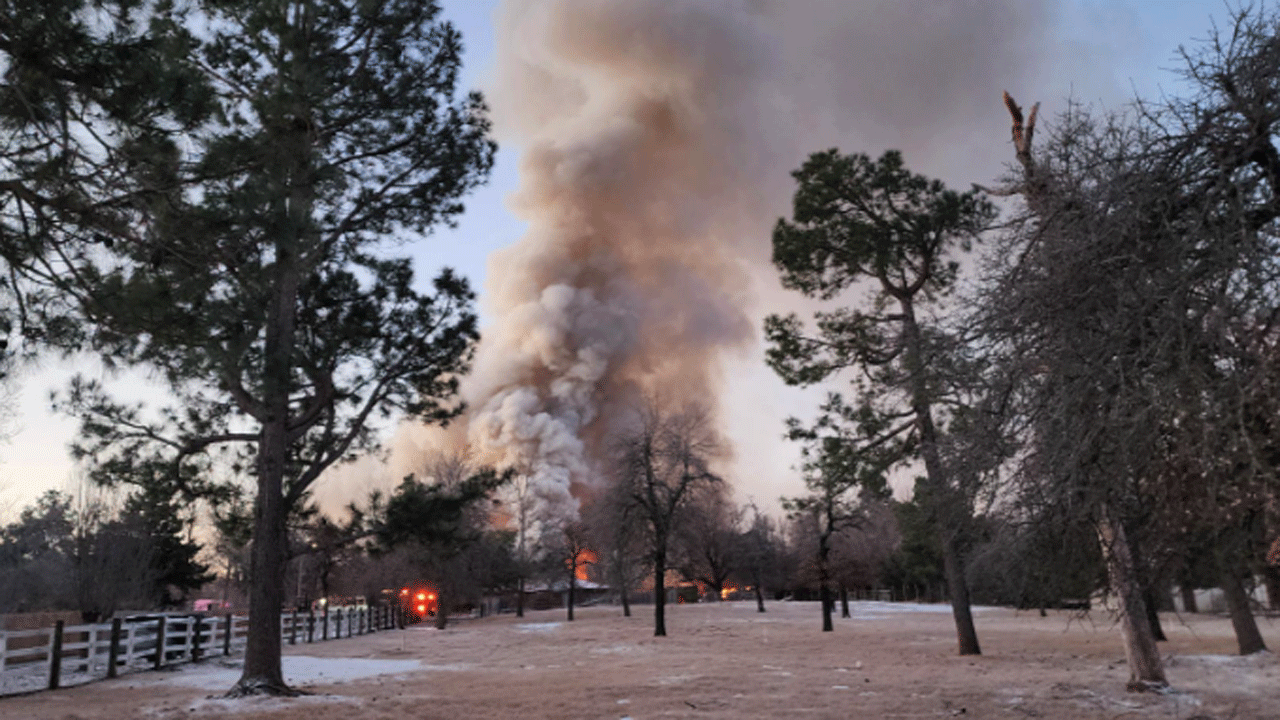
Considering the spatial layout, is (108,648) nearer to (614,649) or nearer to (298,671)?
(298,671)

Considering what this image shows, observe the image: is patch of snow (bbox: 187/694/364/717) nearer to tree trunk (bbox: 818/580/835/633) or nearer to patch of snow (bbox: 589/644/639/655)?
patch of snow (bbox: 589/644/639/655)

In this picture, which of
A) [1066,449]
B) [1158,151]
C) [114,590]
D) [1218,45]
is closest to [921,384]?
[1066,449]

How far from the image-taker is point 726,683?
13.5 m

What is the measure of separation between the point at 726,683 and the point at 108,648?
12.3 m

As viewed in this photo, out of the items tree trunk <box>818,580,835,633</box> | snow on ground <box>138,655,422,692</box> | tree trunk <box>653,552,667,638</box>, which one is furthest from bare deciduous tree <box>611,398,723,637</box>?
snow on ground <box>138,655,422,692</box>

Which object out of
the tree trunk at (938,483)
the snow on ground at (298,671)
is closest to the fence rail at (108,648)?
the snow on ground at (298,671)

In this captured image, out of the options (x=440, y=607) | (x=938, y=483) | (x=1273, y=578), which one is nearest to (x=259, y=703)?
(x=938, y=483)

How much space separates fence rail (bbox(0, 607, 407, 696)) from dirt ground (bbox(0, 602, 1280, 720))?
0.69 metres

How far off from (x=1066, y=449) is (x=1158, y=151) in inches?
77.2

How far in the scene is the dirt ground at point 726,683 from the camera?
10.2 meters

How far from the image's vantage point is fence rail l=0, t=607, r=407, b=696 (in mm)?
12812

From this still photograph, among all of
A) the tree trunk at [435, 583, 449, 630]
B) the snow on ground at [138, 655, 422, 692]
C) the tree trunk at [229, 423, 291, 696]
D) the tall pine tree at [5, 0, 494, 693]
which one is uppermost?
the tall pine tree at [5, 0, 494, 693]

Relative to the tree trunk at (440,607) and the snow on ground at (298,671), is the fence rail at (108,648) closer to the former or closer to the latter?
the snow on ground at (298,671)

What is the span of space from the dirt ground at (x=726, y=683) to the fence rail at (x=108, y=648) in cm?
69
